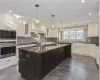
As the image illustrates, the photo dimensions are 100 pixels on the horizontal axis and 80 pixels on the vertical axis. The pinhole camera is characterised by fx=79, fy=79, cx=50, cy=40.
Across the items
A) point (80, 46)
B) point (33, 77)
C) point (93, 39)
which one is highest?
point (93, 39)

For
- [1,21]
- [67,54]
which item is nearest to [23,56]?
[1,21]

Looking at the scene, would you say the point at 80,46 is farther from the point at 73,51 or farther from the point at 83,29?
the point at 83,29

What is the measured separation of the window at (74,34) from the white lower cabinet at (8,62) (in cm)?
539

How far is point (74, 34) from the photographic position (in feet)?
24.2

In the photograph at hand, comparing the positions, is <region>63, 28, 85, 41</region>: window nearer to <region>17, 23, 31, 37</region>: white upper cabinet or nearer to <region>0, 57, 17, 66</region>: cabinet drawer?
<region>17, 23, 31, 37</region>: white upper cabinet

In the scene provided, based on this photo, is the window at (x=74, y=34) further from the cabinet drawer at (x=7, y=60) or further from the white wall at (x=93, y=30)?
the cabinet drawer at (x=7, y=60)

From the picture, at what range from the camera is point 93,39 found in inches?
233

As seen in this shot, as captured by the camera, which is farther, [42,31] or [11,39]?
[42,31]

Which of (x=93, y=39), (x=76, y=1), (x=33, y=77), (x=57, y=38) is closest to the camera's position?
(x=33, y=77)

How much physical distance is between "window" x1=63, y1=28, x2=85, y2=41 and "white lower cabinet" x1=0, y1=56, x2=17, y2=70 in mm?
5388

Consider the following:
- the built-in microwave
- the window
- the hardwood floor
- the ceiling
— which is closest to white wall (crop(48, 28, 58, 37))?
the window

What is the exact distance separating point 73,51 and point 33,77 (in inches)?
202

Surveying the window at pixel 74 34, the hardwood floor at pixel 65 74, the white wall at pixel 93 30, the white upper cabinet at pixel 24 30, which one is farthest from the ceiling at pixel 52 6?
the window at pixel 74 34

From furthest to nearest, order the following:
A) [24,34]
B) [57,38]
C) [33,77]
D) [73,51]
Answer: [57,38] < [73,51] < [24,34] < [33,77]
